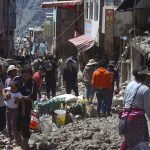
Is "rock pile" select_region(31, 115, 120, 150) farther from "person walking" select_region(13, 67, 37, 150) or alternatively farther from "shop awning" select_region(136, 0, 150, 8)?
"shop awning" select_region(136, 0, 150, 8)

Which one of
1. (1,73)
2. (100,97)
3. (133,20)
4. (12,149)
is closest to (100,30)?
(133,20)

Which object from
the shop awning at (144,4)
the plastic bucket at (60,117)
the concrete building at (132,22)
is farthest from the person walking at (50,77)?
the plastic bucket at (60,117)

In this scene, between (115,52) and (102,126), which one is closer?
(102,126)

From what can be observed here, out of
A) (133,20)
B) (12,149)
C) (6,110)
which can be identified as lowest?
(12,149)

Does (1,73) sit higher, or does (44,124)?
(1,73)

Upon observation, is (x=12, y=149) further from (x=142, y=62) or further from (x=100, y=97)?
(x=142, y=62)

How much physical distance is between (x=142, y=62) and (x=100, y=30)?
38.1ft

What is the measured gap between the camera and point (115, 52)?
28.4 metres

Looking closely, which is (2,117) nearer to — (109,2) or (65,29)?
(109,2)

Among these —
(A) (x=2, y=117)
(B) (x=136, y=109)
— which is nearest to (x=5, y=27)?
(A) (x=2, y=117)

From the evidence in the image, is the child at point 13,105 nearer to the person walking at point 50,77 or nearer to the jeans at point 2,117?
the jeans at point 2,117

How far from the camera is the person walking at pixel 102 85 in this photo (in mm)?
14266

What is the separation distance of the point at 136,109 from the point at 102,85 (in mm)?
6424

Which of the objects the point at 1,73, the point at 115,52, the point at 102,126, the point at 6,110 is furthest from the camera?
the point at 115,52
